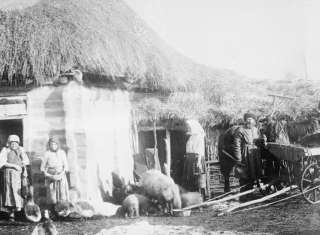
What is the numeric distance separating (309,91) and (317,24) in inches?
221

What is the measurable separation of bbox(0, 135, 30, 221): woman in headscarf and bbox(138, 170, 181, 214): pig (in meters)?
2.16

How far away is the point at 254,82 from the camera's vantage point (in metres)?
13.5

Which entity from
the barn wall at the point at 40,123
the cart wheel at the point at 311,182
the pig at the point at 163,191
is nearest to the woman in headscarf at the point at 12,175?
the barn wall at the point at 40,123

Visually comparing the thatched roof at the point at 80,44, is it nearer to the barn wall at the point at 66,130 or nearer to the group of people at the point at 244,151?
the barn wall at the point at 66,130

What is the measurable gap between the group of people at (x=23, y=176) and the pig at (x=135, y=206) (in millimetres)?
1011

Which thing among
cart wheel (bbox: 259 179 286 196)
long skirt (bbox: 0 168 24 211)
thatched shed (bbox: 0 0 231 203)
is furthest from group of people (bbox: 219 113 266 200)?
long skirt (bbox: 0 168 24 211)

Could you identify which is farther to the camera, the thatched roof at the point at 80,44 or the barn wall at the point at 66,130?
the barn wall at the point at 66,130

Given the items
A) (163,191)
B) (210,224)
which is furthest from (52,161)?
(210,224)

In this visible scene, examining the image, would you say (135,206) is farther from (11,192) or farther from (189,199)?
(11,192)

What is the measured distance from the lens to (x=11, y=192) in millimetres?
7172

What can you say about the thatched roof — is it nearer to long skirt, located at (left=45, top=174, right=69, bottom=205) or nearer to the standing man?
long skirt, located at (left=45, top=174, right=69, bottom=205)

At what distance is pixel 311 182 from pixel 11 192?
515 centimetres

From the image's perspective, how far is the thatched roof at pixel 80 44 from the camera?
7363 mm

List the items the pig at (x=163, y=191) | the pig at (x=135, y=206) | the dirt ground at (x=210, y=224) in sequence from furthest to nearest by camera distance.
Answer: the pig at (x=163, y=191)
the pig at (x=135, y=206)
the dirt ground at (x=210, y=224)
